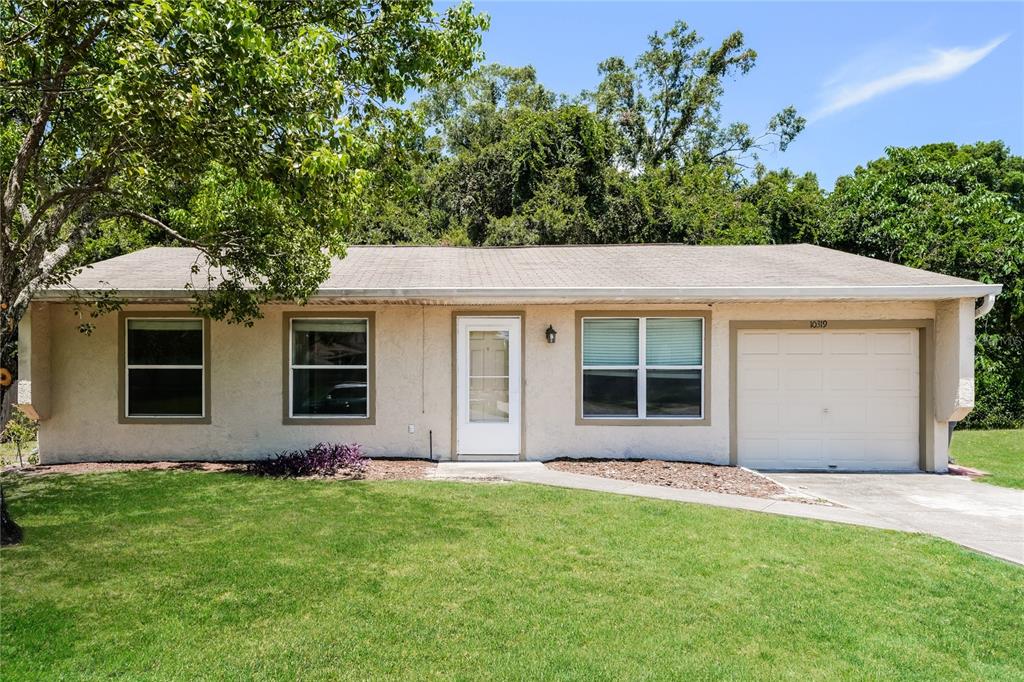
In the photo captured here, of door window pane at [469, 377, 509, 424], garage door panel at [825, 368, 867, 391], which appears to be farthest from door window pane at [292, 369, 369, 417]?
garage door panel at [825, 368, 867, 391]

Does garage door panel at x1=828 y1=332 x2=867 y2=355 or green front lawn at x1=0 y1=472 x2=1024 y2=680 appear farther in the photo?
garage door panel at x1=828 y1=332 x2=867 y2=355

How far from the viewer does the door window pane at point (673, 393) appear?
32.7 ft

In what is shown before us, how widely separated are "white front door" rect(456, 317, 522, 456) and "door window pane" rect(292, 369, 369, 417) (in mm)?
1605

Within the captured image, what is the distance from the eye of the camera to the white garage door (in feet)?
32.6

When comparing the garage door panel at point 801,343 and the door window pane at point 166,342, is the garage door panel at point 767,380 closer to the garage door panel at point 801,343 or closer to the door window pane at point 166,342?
the garage door panel at point 801,343

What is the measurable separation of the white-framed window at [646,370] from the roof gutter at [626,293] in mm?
860

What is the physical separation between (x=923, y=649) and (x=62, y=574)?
20.1ft

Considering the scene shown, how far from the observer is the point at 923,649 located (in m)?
3.94

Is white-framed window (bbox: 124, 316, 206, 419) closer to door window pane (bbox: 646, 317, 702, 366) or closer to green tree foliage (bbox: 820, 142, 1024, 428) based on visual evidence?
door window pane (bbox: 646, 317, 702, 366)

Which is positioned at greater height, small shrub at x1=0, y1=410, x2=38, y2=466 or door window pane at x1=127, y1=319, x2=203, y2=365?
door window pane at x1=127, y1=319, x2=203, y2=365

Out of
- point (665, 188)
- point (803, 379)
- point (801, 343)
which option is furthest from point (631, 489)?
point (665, 188)

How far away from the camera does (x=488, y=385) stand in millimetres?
9969

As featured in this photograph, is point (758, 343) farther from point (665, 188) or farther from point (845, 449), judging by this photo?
point (665, 188)

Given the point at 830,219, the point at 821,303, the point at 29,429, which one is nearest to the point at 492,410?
the point at 821,303
